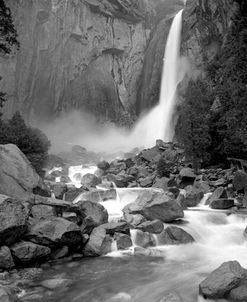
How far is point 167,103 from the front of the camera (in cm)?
4231

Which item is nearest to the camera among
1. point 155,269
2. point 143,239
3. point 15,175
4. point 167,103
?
point 155,269

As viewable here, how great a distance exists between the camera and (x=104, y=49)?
53.1 meters

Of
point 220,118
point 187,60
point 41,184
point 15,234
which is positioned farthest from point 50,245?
point 187,60

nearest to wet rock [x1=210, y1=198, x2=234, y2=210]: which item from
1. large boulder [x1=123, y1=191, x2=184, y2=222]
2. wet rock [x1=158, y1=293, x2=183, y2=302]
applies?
large boulder [x1=123, y1=191, x2=184, y2=222]

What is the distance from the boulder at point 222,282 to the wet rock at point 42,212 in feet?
19.5

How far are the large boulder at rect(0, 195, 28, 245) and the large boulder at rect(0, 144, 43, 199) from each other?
286 cm

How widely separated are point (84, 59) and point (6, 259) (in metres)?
45.7

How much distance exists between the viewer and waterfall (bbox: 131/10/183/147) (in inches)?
1617

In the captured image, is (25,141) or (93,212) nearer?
(93,212)

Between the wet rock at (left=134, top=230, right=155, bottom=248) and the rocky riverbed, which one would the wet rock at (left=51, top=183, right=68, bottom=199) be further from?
the wet rock at (left=134, top=230, right=155, bottom=248)

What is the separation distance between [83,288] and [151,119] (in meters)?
37.7

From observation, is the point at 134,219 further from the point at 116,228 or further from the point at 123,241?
the point at 123,241

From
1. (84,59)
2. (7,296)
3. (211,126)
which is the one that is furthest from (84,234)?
(84,59)

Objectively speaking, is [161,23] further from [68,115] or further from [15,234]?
[15,234]
